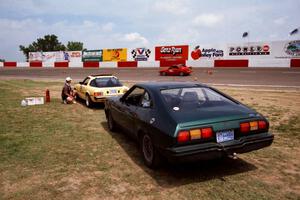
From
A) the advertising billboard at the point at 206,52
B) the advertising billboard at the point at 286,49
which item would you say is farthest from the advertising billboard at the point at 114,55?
the advertising billboard at the point at 286,49

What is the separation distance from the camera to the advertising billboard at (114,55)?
39.1 meters

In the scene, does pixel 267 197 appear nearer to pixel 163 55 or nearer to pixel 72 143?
pixel 72 143

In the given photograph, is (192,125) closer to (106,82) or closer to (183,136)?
(183,136)

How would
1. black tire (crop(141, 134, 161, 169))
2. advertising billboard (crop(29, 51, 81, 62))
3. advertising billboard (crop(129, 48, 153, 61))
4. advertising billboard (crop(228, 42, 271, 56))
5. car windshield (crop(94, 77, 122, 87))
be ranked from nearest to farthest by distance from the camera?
black tire (crop(141, 134, 161, 169)) < car windshield (crop(94, 77, 122, 87)) < advertising billboard (crop(228, 42, 271, 56)) < advertising billboard (crop(129, 48, 153, 61)) < advertising billboard (crop(29, 51, 81, 62))

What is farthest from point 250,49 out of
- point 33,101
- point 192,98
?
point 192,98

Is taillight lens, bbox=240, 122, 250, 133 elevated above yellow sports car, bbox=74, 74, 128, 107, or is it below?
below

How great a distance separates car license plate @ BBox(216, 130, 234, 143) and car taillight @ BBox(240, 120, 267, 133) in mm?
184

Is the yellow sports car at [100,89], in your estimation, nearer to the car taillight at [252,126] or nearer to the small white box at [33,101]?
the small white box at [33,101]

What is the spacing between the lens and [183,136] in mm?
3695

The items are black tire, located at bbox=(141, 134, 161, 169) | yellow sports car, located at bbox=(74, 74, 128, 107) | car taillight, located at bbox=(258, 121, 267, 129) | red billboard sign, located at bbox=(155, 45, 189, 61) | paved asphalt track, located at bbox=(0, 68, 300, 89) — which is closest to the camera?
car taillight, located at bbox=(258, 121, 267, 129)

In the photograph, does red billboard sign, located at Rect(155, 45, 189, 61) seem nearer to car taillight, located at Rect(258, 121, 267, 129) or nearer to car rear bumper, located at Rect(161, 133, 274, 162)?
car taillight, located at Rect(258, 121, 267, 129)

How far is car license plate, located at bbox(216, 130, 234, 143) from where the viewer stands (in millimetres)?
3837

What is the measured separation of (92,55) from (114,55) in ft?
13.9

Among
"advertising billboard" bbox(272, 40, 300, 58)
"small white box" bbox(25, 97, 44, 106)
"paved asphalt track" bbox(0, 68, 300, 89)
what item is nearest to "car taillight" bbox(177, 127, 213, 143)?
"small white box" bbox(25, 97, 44, 106)
